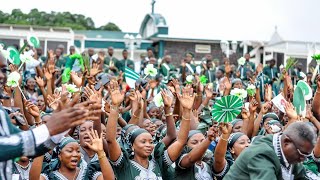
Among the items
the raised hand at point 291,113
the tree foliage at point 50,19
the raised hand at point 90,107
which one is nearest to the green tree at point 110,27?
the tree foliage at point 50,19

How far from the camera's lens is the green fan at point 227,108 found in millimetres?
6926

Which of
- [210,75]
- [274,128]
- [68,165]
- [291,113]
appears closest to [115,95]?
[68,165]

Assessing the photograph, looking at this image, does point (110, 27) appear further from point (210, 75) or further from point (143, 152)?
point (143, 152)

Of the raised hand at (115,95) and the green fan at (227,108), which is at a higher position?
the raised hand at (115,95)

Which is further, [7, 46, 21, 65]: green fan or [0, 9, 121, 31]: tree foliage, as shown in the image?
[0, 9, 121, 31]: tree foliage

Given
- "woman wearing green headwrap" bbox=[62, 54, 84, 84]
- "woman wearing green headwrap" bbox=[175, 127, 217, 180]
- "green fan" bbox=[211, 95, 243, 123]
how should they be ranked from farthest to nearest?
"woman wearing green headwrap" bbox=[62, 54, 84, 84], "green fan" bbox=[211, 95, 243, 123], "woman wearing green headwrap" bbox=[175, 127, 217, 180]

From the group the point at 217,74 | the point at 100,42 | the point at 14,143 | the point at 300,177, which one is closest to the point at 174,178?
the point at 300,177

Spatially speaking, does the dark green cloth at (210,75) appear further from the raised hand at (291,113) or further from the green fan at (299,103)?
the raised hand at (291,113)

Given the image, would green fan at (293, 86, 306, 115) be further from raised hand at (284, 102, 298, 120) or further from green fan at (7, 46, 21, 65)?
green fan at (7, 46, 21, 65)

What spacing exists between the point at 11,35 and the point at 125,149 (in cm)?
2339

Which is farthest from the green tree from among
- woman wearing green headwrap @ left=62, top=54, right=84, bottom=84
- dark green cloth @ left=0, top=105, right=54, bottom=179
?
dark green cloth @ left=0, top=105, right=54, bottom=179

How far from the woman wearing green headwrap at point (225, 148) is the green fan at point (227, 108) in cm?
20

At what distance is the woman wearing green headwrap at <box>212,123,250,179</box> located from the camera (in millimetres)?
6536

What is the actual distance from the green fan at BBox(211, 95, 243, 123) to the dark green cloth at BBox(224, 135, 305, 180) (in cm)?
204
